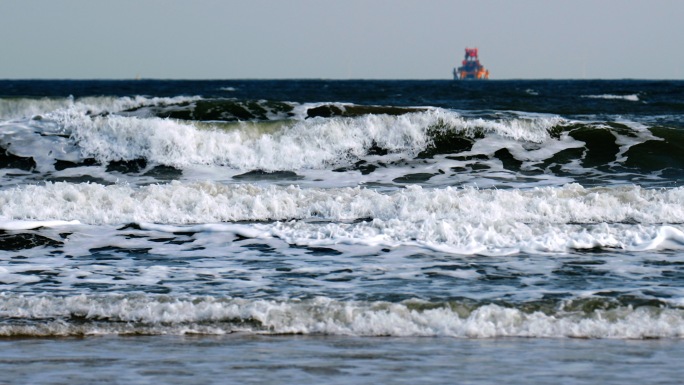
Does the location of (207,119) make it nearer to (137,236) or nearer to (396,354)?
(137,236)

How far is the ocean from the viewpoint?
5262mm

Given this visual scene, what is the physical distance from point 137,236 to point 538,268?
4212 millimetres

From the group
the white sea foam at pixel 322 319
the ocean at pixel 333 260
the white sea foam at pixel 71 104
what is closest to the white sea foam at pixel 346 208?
the ocean at pixel 333 260

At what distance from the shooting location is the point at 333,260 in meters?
8.16

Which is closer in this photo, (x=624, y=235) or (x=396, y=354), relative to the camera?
(x=396, y=354)

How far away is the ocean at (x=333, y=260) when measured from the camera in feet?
17.3

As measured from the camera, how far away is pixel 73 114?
1794 centimetres

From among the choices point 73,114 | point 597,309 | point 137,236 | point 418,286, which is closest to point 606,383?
point 597,309

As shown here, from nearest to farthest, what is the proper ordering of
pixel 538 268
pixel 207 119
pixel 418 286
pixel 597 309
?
pixel 597 309
pixel 418 286
pixel 538 268
pixel 207 119

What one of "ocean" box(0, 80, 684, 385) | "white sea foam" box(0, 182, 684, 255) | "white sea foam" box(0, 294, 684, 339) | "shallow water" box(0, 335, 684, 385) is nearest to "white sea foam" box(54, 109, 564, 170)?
"ocean" box(0, 80, 684, 385)
